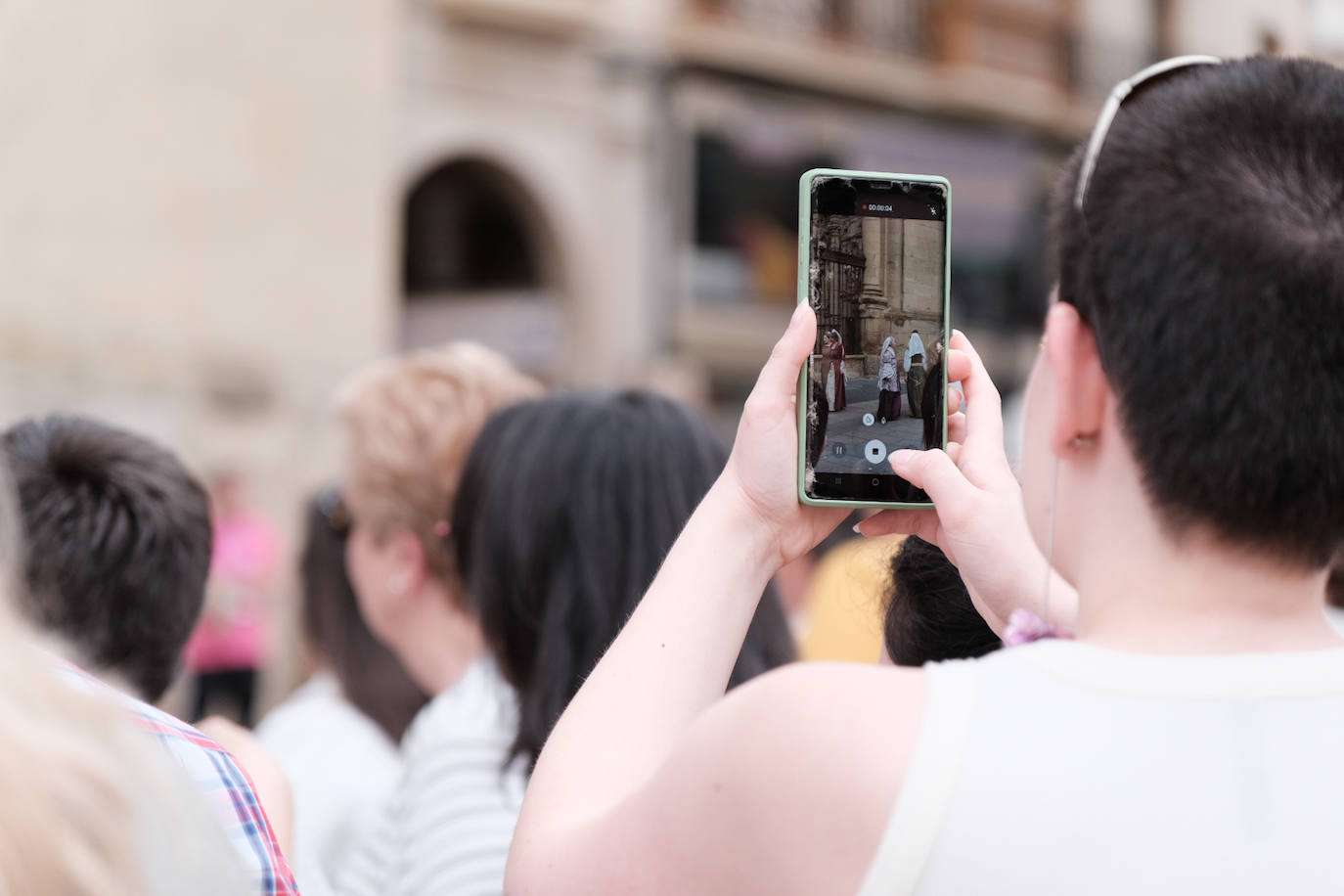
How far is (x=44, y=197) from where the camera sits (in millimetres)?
10703

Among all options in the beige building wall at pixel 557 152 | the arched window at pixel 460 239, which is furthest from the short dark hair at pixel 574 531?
the arched window at pixel 460 239

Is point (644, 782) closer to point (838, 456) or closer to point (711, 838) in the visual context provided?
point (711, 838)

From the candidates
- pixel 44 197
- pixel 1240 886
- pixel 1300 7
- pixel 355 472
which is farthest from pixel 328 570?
pixel 44 197

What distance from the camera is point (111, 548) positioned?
7.00ft

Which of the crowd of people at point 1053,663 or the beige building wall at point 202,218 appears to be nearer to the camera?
the crowd of people at point 1053,663

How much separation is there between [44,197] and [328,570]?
7.81 m

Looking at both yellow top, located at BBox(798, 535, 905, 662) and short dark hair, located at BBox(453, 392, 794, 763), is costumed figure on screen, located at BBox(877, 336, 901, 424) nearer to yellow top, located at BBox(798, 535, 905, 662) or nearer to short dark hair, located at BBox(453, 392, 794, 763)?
yellow top, located at BBox(798, 535, 905, 662)

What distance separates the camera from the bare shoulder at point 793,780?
1082mm

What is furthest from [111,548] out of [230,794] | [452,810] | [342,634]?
[342,634]

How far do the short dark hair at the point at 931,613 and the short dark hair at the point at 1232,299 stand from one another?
19.0 inches

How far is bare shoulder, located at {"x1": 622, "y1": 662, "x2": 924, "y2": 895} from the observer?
1082 mm

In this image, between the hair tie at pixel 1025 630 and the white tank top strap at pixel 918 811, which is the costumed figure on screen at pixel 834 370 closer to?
the hair tie at pixel 1025 630

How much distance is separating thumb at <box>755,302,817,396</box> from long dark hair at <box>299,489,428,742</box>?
2.47m

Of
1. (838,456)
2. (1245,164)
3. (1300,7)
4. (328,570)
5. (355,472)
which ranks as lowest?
(328,570)
